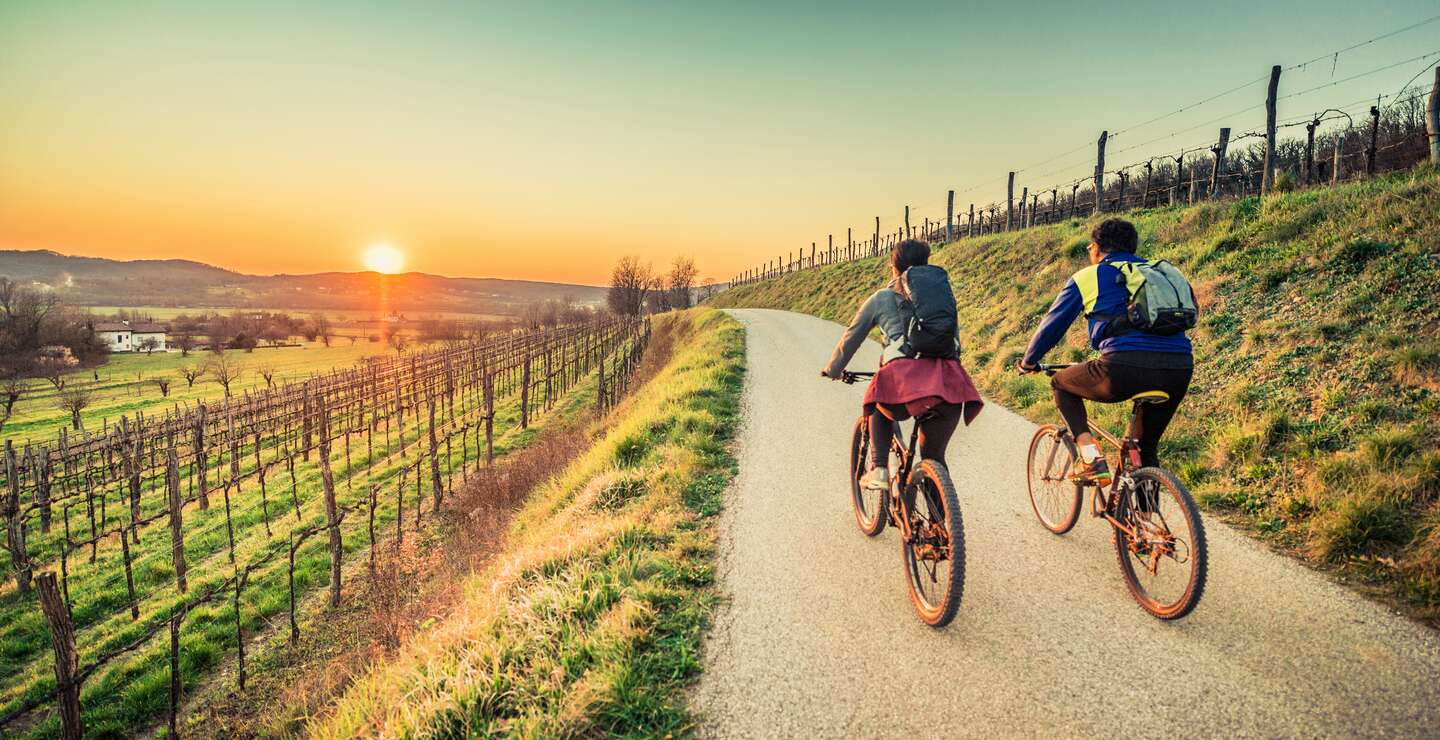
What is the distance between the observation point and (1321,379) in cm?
594

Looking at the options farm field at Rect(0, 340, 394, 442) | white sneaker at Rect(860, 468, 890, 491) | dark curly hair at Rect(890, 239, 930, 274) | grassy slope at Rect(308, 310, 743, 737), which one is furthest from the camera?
farm field at Rect(0, 340, 394, 442)

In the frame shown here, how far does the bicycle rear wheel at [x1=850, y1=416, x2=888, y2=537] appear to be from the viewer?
4.63 meters

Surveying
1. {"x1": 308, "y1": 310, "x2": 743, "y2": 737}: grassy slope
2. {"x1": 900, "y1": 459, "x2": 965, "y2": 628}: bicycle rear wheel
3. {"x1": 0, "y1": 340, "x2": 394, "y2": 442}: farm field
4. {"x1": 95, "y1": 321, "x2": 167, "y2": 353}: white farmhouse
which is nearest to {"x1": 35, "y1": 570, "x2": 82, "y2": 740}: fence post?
{"x1": 308, "y1": 310, "x2": 743, "y2": 737}: grassy slope

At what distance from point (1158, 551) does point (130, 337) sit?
13743 cm

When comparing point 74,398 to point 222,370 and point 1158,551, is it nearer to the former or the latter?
point 222,370

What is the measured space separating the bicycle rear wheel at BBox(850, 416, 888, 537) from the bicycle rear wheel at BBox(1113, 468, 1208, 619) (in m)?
1.57

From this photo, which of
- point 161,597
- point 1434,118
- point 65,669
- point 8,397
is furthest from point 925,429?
point 8,397

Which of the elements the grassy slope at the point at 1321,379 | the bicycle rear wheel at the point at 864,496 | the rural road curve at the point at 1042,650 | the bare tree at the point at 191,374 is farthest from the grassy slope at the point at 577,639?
the bare tree at the point at 191,374

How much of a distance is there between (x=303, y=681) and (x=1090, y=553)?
32.3ft

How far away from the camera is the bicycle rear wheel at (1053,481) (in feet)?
14.8

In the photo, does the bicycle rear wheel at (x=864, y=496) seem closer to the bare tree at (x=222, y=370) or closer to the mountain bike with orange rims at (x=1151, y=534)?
the mountain bike with orange rims at (x=1151, y=534)

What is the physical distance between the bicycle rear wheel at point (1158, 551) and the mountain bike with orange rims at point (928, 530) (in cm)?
109

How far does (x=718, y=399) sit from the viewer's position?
10.9 m

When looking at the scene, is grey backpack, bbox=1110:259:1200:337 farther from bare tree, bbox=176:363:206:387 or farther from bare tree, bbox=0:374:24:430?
bare tree, bbox=176:363:206:387
